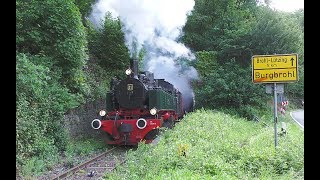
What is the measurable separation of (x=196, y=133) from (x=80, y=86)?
5.21 meters

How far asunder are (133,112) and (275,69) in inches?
240

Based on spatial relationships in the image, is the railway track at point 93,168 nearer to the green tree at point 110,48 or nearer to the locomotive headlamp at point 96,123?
the locomotive headlamp at point 96,123

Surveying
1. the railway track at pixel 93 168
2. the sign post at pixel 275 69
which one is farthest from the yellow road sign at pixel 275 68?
the railway track at pixel 93 168

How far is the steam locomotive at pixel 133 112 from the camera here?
12.2m

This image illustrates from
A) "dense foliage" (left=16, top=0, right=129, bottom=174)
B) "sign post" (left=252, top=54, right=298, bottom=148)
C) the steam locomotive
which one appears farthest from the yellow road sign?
"dense foliage" (left=16, top=0, right=129, bottom=174)

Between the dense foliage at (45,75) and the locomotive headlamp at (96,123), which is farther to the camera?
the locomotive headlamp at (96,123)

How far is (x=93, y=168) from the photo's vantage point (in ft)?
31.2

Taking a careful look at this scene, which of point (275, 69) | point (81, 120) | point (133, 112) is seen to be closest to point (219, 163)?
point (275, 69)

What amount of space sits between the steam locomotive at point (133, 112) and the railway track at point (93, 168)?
2.92 feet

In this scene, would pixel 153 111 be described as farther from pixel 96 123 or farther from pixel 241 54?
pixel 241 54

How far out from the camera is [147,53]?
73.0 ft

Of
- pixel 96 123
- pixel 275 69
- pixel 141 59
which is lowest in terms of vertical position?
pixel 96 123
